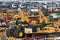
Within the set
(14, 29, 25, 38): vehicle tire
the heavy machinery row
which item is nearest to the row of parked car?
the heavy machinery row

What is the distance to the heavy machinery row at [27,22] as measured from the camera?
2834mm

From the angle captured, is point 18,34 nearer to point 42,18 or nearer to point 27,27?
point 27,27

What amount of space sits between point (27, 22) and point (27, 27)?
10cm

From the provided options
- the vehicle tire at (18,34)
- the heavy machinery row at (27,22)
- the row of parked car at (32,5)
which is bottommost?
the vehicle tire at (18,34)

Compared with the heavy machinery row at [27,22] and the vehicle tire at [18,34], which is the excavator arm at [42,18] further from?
the vehicle tire at [18,34]

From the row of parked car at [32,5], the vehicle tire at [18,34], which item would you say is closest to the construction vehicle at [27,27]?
the vehicle tire at [18,34]

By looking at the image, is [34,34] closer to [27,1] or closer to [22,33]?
[22,33]

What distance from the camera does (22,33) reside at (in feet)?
9.36

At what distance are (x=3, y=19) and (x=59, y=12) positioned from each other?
3.81 feet

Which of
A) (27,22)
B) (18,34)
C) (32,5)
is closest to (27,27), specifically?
(27,22)

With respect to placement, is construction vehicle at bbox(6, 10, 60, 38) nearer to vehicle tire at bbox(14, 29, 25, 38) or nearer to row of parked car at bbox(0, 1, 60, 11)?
vehicle tire at bbox(14, 29, 25, 38)

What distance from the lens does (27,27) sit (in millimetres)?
2893

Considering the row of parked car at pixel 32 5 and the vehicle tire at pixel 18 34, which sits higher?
the row of parked car at pixel 32 5

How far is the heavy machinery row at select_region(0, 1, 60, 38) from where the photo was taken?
9.30 ft
